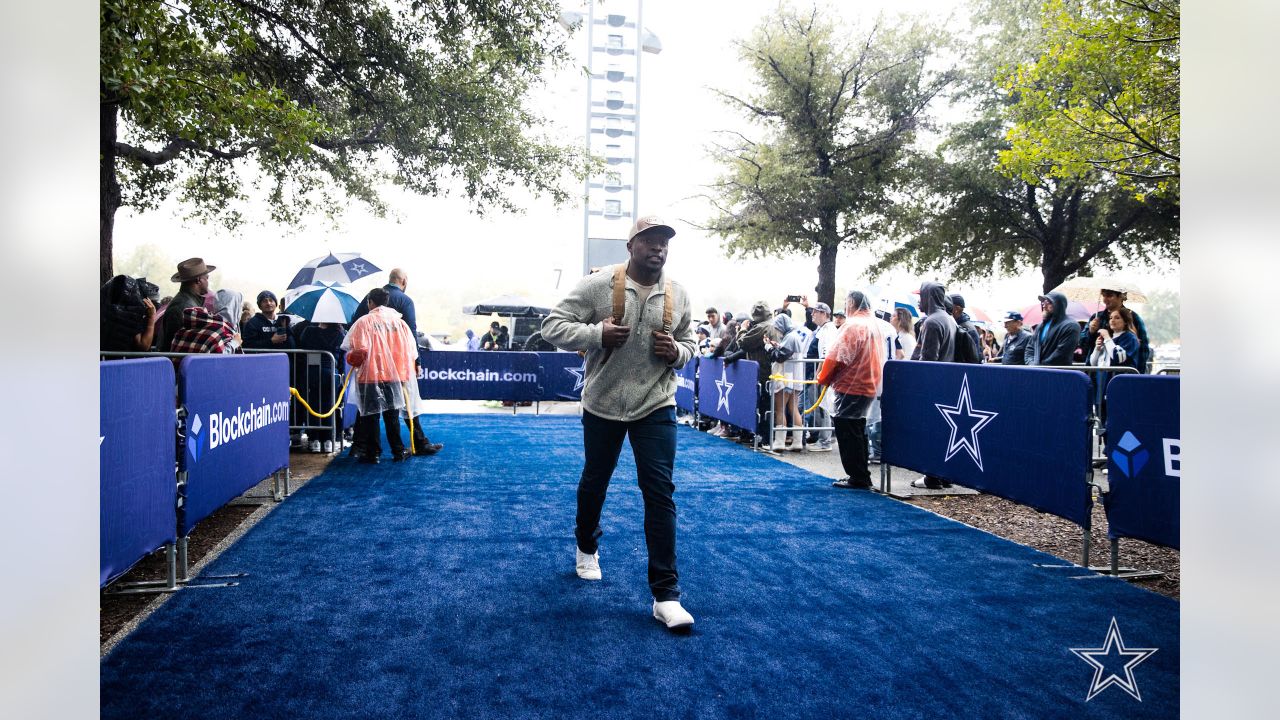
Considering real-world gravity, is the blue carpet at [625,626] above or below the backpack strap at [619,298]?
below

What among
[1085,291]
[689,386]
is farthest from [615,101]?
[1085,291]

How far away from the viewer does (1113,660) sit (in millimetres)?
3695

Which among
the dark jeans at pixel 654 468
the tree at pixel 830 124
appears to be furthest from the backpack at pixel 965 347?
the tree at pixel 830 124

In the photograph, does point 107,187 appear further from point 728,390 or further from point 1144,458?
point 1144,458

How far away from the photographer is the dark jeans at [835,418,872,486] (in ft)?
26.7

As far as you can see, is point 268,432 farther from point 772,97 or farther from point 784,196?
point 772,97

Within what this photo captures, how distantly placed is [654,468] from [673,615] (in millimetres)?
733

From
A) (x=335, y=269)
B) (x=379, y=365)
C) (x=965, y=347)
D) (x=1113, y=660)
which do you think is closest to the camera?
(x=1113, y=660)

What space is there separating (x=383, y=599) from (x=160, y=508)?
4.19 ft

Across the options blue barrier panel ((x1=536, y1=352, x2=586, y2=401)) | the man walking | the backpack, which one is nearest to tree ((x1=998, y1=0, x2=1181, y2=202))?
the backpack

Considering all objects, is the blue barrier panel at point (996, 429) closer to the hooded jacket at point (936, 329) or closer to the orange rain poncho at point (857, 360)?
the orange rain poncho at point (857, 360)

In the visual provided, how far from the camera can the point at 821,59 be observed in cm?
2373

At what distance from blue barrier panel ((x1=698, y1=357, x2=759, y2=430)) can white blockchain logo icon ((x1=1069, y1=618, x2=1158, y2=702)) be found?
284 inches

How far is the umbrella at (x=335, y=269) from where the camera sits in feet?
37.2
